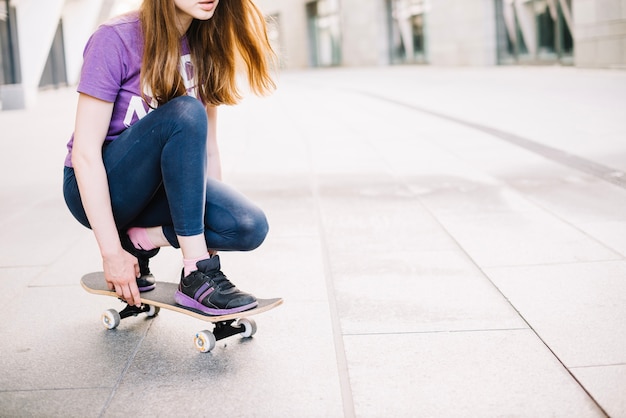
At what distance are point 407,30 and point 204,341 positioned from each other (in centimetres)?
3067

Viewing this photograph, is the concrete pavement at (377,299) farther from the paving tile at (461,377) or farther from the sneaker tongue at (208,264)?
the sneaker tongue at (208,264)

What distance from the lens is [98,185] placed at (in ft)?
8.95

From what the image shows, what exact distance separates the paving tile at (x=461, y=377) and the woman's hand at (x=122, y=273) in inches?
31.7

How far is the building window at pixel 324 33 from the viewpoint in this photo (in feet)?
133

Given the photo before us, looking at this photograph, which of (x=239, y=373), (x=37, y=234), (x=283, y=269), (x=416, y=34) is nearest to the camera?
(x=239, y=373)

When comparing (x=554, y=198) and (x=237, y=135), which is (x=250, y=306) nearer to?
(x=554, y=198)

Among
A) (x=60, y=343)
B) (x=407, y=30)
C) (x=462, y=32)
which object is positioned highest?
(x=407, y=30)

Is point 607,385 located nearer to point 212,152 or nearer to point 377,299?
point 377,299

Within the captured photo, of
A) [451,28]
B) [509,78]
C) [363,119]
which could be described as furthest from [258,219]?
[451,28]

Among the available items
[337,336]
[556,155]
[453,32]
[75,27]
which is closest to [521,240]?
[337,336]

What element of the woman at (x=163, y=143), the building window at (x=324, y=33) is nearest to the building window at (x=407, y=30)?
the building window at (x=324, y=33)

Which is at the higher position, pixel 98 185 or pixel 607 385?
pixel 98 185

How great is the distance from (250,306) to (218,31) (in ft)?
3.47

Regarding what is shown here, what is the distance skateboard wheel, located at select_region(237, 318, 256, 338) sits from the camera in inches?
118
